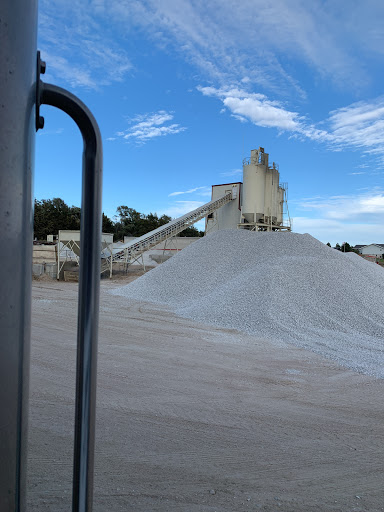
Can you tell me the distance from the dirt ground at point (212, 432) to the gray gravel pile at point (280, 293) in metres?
1.94

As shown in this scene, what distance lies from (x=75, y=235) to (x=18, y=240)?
2266cm

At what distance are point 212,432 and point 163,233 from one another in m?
22.6

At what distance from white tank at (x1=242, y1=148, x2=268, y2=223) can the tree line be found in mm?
22722

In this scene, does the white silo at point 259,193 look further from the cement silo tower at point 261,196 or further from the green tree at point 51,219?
the green tree at point 51,219

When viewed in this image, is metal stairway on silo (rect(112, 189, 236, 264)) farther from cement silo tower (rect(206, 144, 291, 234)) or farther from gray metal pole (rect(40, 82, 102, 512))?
gray metal pole (rect(40, 82, 102, 512))

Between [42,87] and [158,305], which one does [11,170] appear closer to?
[42,87]

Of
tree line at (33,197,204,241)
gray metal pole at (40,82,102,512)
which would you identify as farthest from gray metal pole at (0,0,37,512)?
tree line at (33,197,204,241)

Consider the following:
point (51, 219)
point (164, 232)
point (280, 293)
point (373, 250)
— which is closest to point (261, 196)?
point (164, 232)

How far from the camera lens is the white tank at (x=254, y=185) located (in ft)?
85.4

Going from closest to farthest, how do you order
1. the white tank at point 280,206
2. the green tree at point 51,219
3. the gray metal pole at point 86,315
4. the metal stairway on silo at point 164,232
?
1. the gray metal pole at point 86,315
2. the metal stairway on silo at point 164,232
3. the white tank at point 280,206
4. the green tree at point 51,219

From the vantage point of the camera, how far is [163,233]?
1052 inches

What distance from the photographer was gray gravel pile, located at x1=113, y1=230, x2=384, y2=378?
32.5 feet

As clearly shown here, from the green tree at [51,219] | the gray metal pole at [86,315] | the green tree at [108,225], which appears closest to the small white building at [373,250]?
the green tree at [108,225]

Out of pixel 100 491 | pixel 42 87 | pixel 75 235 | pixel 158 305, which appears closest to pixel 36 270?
pixel 75 235
